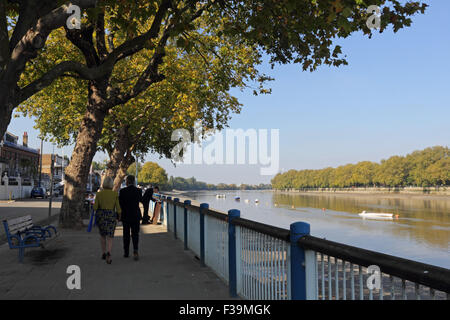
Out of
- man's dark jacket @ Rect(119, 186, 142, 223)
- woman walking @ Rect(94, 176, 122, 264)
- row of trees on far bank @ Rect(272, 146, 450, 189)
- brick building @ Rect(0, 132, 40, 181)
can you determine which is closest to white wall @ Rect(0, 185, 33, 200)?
brick building @ Rect(0, 132, 40, 181)

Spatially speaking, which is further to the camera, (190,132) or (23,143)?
(23,143)

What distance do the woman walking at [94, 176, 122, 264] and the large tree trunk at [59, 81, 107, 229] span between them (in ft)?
22.3

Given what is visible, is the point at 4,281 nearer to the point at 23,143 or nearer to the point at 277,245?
the point at 277,245

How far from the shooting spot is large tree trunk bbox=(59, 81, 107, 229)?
1436cm

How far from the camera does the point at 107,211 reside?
26.6 ft

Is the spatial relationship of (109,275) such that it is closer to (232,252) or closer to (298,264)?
(232,252)

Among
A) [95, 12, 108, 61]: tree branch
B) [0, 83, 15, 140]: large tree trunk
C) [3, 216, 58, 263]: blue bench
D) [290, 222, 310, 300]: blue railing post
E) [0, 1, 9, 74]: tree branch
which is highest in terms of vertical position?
[95, 12, 108, 61]: tree branch

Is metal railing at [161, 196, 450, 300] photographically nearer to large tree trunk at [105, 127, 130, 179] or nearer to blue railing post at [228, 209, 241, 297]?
blue railing post at [228, 209, 241, 297]

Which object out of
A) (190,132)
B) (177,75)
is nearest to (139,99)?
(177,75)

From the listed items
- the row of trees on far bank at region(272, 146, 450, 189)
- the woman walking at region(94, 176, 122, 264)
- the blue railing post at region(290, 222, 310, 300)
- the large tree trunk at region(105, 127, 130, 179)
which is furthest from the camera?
the row of trees on far bank at region(272, 146, 450, 189)

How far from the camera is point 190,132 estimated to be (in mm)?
28828
